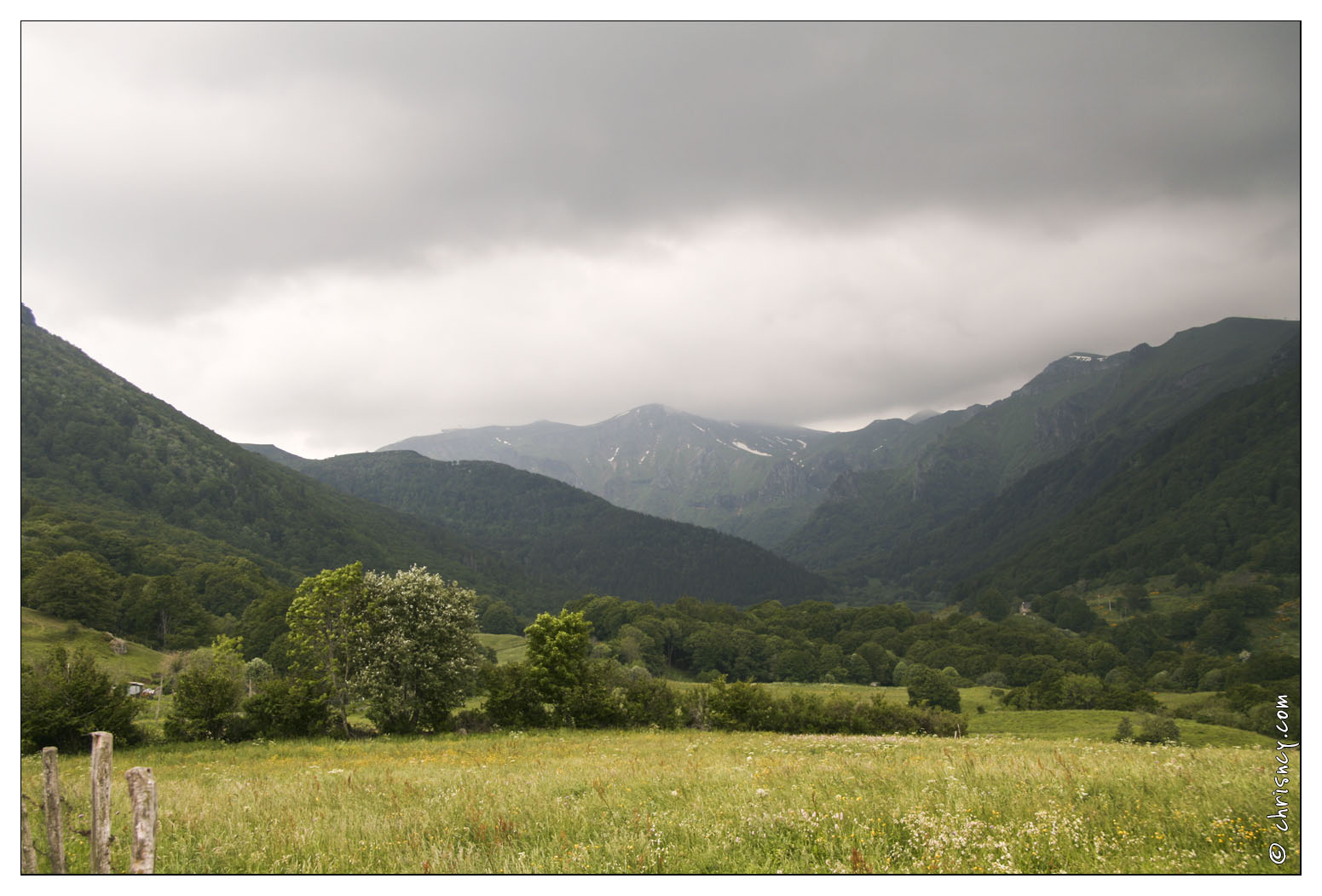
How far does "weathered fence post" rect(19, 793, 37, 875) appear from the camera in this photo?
8.55 m

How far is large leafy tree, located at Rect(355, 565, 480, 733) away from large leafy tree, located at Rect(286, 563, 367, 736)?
590mm

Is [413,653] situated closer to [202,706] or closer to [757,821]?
[202,706]

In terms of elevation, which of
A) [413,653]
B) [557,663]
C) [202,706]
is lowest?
[557,663]

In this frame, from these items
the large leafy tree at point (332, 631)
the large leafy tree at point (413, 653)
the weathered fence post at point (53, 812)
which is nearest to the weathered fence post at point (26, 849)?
the weathered fence post at point (53, 812)

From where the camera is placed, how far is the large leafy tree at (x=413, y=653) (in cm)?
3444

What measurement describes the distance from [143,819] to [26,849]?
3.47 meters

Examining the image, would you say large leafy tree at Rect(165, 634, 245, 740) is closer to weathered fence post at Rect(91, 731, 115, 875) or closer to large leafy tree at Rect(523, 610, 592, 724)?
large leafy tree at Rect(523, 610, 592, 724)

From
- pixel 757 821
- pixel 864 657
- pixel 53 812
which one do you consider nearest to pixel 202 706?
pixel 53 812

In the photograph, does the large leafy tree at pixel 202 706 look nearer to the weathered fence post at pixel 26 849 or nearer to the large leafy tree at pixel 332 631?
Result: the large leafy tree at pixel 332 631

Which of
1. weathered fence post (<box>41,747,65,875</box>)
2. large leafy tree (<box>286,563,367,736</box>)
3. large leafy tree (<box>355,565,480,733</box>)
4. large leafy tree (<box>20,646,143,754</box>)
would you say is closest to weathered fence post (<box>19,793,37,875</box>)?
weathered fence post (<box>41,747,65,875</box>)

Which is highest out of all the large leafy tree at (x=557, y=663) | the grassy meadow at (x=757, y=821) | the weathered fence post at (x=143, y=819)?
the weathered fence post at (x=143, y=819)

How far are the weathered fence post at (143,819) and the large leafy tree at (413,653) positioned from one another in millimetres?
28939

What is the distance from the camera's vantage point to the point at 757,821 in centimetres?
967

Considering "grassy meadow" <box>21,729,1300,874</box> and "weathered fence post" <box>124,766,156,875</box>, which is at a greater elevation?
"weathered fence post" <box>124,766,156,875</box>
